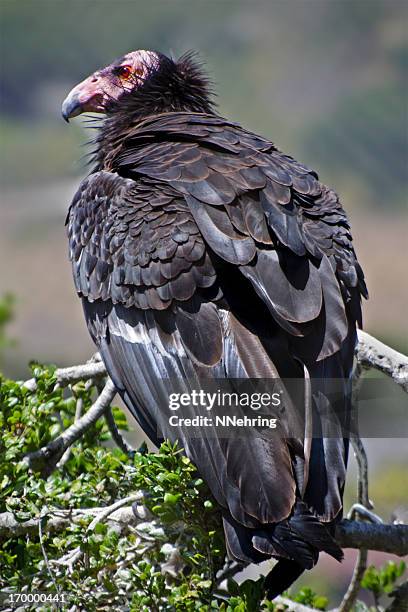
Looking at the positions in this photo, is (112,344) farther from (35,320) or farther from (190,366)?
(35,320)

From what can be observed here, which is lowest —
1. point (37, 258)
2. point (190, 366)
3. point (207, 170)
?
point (190, 366)

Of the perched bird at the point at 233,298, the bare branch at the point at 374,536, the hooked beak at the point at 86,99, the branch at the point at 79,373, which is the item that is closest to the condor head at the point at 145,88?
the hooked beak at the point at 86,99

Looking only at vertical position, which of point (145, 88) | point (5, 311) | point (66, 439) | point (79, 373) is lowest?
point (66, 439)

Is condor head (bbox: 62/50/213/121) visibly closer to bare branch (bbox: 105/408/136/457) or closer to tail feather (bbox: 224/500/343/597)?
bare branch (bbox: 105/408/136/457)

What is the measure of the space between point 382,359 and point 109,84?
93.5 inches

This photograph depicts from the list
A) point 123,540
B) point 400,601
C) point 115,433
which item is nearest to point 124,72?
point 115,433

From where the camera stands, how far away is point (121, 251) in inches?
164

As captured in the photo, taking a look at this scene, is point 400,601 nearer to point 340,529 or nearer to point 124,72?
point 340,529

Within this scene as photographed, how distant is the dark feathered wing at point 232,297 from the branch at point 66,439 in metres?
0.26

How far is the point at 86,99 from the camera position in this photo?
5730mm

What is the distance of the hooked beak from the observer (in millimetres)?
5730

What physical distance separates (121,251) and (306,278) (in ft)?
2.71

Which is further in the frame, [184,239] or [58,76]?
[58,76]

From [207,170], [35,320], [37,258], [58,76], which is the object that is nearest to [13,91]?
[58,76]
